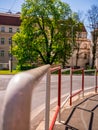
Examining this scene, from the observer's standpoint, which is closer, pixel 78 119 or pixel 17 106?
pixel 17 106

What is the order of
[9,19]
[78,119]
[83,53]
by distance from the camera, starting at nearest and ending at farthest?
[78,119] → [83,53] → [9,19]

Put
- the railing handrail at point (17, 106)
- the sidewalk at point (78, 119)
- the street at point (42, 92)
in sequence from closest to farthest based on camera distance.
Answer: the railing handrail at point (17, 106) < the street at point (42, 92) < the sidewalk at point (78, 119)

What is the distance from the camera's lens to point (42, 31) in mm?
57594

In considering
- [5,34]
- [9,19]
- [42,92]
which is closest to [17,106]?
[42,92]

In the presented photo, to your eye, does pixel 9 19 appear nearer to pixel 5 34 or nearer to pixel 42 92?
pixel 5 34

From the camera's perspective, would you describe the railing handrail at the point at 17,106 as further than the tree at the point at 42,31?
No

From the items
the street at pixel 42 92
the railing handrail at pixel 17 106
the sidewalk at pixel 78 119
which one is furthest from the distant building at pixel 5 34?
the railing handrail at pixel 17 106

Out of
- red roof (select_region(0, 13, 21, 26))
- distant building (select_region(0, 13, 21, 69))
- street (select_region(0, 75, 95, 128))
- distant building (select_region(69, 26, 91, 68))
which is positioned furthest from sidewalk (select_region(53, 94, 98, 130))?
red roof (select_region(0, 13, 21, 26))

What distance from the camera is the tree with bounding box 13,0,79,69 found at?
186 ft

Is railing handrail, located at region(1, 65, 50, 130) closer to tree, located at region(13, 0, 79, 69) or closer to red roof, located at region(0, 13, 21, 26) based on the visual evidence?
tree, located at region(13, 0, 79, 69)

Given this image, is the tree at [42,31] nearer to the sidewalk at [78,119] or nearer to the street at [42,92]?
the street at [42,92]

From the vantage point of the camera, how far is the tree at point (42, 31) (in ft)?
186

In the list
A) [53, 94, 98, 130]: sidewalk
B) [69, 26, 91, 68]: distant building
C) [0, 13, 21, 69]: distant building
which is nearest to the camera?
[53, 94, 98, 130]: sidewalk

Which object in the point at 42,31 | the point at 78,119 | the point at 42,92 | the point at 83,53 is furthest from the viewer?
the point at 83,53
